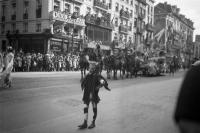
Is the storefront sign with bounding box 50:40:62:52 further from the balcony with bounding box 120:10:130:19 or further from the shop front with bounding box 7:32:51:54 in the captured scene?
the balcony with bounding box 120:10:130:19

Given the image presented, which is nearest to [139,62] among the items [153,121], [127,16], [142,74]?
[142,74]

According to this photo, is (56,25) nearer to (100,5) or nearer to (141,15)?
(100,5)

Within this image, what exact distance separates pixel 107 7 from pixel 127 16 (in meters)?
8.14

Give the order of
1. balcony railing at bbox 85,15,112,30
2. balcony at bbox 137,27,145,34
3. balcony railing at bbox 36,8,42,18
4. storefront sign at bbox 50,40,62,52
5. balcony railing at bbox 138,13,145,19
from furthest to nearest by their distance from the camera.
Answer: balcony railing at bbox 138,13,145,19 → balcony at bbox 137,27,145,34 → balcony railing at bbox 85,15,112,30 → balcony railing at bbox 36,8,42,18 → storefront sign at bbox 50,40,62,52

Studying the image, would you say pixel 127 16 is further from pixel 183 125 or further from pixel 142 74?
pixel 183 125

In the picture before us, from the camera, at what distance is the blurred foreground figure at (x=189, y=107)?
1482 millimetres

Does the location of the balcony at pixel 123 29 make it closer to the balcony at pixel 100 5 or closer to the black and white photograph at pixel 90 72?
the black and white photograph at pixel 90 72

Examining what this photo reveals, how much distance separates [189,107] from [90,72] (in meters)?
4.65

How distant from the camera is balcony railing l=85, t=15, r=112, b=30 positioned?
39812 millimetres

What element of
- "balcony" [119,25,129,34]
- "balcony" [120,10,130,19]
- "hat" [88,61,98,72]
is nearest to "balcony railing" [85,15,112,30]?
"balcony" [119,25,129,34]

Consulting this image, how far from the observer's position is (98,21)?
140 ft

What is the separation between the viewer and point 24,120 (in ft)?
21.7

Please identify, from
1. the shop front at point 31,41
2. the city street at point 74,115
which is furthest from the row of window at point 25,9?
the city street at point 74,115

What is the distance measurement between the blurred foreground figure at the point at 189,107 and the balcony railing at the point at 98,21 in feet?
126
